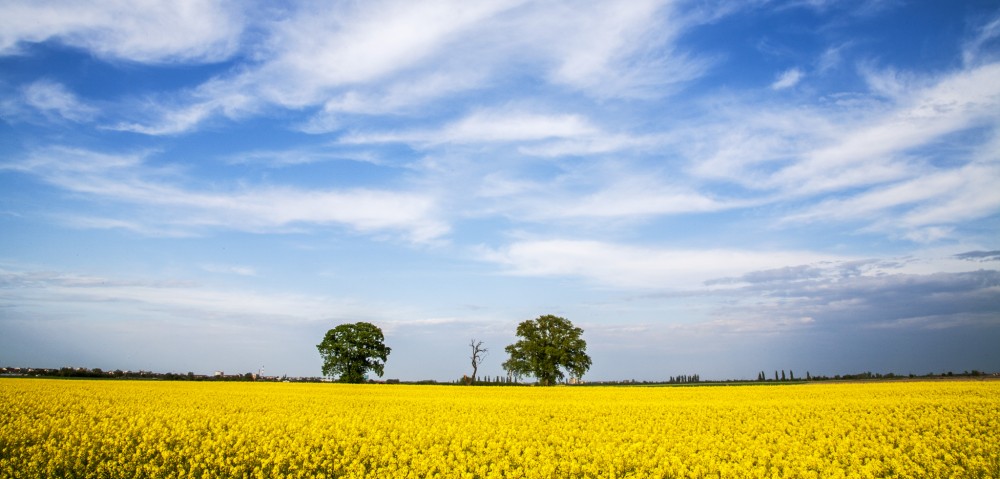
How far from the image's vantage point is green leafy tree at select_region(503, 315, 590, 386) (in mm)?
72500

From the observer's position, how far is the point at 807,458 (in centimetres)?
1059

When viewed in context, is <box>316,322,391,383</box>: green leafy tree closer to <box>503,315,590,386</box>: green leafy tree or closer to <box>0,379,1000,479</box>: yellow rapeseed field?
<box>503,315,590,386</box>: green leafy tree

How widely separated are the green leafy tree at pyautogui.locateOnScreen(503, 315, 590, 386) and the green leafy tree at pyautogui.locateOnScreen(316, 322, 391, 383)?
1740 cm

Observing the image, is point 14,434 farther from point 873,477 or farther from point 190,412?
point 873,477

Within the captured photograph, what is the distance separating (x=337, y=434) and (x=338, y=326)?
61653 mm

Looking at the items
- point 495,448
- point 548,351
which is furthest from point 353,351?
point 495,448

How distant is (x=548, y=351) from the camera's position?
A: 72.1 meters

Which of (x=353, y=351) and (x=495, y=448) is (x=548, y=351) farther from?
(x=495, y=448)

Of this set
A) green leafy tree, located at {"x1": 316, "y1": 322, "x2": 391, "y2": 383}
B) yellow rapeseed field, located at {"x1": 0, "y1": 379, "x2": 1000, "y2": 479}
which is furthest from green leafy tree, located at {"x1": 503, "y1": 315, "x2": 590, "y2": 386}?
yellow rapeseed field, located at {"x1": 0, "y1": 379, "x2": 1000, "y2": 479}

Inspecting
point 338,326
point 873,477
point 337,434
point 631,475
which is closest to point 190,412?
point 337,434

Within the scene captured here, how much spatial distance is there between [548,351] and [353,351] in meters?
25.3

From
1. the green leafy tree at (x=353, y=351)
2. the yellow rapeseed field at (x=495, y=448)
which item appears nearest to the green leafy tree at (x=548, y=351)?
the green leafy tree at (x=353, y=351)

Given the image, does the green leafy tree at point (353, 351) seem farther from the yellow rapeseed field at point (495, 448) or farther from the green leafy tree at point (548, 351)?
the yellow rapeseed field at point (495, 448)

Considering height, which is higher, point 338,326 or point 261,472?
point 338,326
